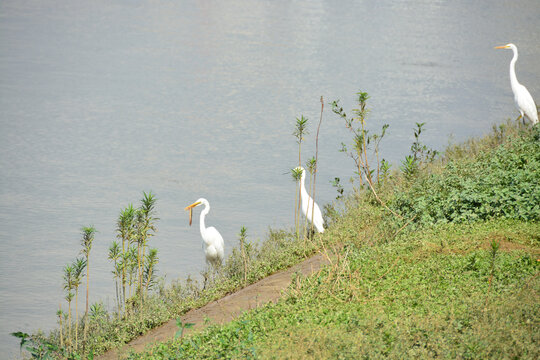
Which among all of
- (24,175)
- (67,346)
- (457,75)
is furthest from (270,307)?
(457,75)

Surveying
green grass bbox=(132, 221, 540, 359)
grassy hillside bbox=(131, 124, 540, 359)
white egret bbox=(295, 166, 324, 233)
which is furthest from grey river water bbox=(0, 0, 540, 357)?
green grass bbox=(132, 221, 540, 359)

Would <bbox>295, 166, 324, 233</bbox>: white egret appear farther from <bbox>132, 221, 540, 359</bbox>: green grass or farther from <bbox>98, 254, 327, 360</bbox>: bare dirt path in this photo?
<bbox>132, 221, 540, 359</bbox>: green grass

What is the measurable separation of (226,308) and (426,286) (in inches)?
91.4

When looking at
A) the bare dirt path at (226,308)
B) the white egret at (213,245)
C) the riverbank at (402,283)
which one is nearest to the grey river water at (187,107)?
the white egret at (213,245)

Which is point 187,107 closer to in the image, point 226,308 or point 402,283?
point 226,308

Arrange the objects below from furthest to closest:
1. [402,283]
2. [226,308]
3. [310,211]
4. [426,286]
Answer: [310,211]
[226,308]
[402,283]
[426,286]

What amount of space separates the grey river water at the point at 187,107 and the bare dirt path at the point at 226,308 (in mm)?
1697

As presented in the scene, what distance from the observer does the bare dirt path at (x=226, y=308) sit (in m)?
6.71

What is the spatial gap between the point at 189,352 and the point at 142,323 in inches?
85.1

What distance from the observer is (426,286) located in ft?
18.7

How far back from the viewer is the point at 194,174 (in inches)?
523

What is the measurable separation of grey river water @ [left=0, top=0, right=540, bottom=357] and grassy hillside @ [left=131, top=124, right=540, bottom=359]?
11.2 ft

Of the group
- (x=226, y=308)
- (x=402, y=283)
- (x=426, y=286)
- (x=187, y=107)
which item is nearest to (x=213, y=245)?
(x=226, y=308)

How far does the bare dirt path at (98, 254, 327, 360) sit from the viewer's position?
264 inches
